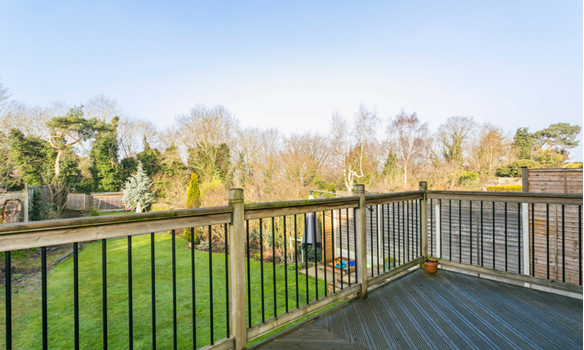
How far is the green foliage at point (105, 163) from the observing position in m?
17.7

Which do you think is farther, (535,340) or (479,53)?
(479,53)

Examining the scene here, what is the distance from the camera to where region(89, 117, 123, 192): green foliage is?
17.7 m

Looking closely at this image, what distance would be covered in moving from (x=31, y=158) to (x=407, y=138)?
22653mm

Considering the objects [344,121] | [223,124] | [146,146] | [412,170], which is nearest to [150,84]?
[146,146]

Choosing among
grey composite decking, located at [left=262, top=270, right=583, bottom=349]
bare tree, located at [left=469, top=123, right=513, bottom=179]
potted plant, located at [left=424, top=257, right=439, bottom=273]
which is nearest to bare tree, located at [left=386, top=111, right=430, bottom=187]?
bare tree, located at [left=469, top=123, right=513, bottom=179]

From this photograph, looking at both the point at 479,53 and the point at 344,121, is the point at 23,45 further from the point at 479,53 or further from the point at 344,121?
the point at 479,53

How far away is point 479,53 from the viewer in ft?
39.1

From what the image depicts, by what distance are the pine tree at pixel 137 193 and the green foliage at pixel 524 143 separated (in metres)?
22.9

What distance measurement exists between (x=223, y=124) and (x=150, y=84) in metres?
6.43

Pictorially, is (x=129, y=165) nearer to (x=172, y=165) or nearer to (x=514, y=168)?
(x=172, y=165)

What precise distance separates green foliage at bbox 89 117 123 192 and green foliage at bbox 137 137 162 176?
1.59 metres

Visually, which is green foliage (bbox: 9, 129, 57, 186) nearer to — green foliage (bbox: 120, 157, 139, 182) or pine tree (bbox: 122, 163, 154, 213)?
pine tree (bbox: 122, 163, 154, 213)

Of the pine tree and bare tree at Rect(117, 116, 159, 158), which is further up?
bare tree at Rect(117, 116, 159, 158)

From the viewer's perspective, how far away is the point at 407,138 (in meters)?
19.2
